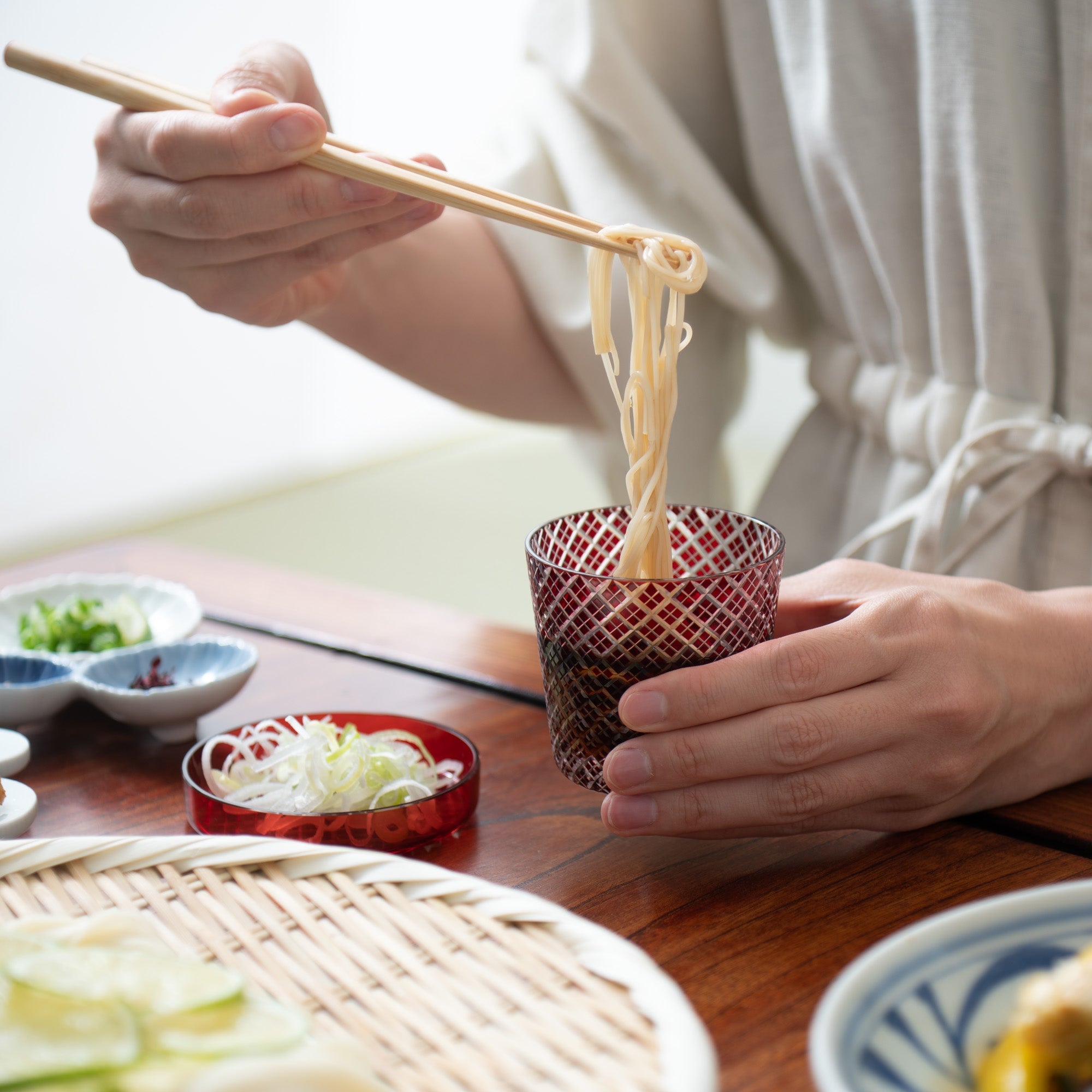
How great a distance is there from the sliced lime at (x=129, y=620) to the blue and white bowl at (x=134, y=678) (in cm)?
7

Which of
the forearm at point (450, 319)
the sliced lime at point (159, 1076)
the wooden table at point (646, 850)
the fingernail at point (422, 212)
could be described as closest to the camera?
the sliced lime at point (159, 1076)

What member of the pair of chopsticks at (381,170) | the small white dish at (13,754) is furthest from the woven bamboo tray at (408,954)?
the pair of chopsticks at (381,170)

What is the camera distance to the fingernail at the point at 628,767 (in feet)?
2.07

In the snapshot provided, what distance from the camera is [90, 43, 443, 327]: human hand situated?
763mm

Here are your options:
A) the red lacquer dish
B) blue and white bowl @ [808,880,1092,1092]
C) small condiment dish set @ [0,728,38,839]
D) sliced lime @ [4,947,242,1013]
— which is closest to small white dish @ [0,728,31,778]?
small condiment dish set @ [0,728,38,839]

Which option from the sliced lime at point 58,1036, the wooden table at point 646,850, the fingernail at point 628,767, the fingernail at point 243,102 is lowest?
the wooden table at point 646,850

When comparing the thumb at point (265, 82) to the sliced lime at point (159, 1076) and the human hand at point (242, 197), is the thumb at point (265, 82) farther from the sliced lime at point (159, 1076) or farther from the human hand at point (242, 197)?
the sliced lime at point (159, 1076)

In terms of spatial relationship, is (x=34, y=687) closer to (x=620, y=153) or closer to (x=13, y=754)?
(x=13, y=754)

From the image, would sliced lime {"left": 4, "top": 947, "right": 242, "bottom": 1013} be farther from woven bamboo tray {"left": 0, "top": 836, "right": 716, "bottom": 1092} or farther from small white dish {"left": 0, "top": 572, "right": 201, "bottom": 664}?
small white dish {"left": 0, "top": 572, "right": 201, "bottom": 664}

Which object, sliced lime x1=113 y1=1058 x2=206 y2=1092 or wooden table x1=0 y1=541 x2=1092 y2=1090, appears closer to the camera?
sliced lime x1=113 y1=1058 x2=206 y2=1092

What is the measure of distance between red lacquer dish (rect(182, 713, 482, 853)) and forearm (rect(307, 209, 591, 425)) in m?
0.58

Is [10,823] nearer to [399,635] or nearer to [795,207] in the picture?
[399,635]

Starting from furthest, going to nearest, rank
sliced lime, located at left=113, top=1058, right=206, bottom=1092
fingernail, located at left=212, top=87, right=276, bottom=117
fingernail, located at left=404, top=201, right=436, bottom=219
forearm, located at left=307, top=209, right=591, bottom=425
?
forearm, located at left=307, top=209, right=591, bottom=425
fingernail, located at left=404, top=201, right=436, bottom=219
fingernail, located at left=212, top=87, right=276, bottom=117
sliced lime, located at left=113, top=1058, right=206, bottom=1092

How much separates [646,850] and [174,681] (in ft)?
1.36
